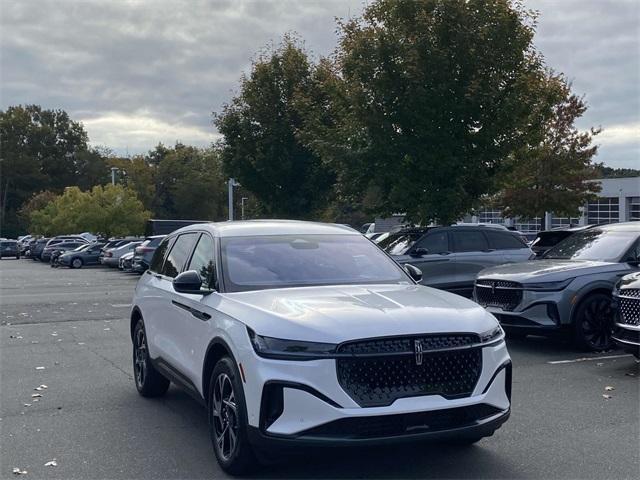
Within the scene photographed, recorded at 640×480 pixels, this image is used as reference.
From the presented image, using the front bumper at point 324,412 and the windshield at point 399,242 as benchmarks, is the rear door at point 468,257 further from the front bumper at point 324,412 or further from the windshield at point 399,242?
the front bumper at point 324,412

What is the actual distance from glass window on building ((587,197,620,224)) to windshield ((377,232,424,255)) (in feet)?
138

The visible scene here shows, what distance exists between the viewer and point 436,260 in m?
15.0

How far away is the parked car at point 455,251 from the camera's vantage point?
48.9ft

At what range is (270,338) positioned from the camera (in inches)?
197

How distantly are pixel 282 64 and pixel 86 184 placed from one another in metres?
81.7

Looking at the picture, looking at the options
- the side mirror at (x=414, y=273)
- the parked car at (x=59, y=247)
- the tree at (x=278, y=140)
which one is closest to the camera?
the side mirror at (x=414, y=273)

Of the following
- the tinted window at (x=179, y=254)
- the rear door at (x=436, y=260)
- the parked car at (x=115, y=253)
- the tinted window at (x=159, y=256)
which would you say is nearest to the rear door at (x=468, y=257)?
the rear door at (x=436, y=260)

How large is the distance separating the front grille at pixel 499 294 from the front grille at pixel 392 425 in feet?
18.9

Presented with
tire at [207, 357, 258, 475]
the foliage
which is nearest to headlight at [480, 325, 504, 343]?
tire at [207, 357, 258, 475]

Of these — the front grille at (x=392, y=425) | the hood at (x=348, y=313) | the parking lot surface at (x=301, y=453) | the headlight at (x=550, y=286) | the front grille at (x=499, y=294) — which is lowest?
the parking lot surface at (x=301, y=453)

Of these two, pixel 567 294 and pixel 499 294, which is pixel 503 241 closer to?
pixel 499 294

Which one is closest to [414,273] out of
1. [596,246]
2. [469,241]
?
[596,246]

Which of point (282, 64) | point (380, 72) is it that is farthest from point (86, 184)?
point (380, 72)

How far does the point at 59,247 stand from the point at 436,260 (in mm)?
36106
